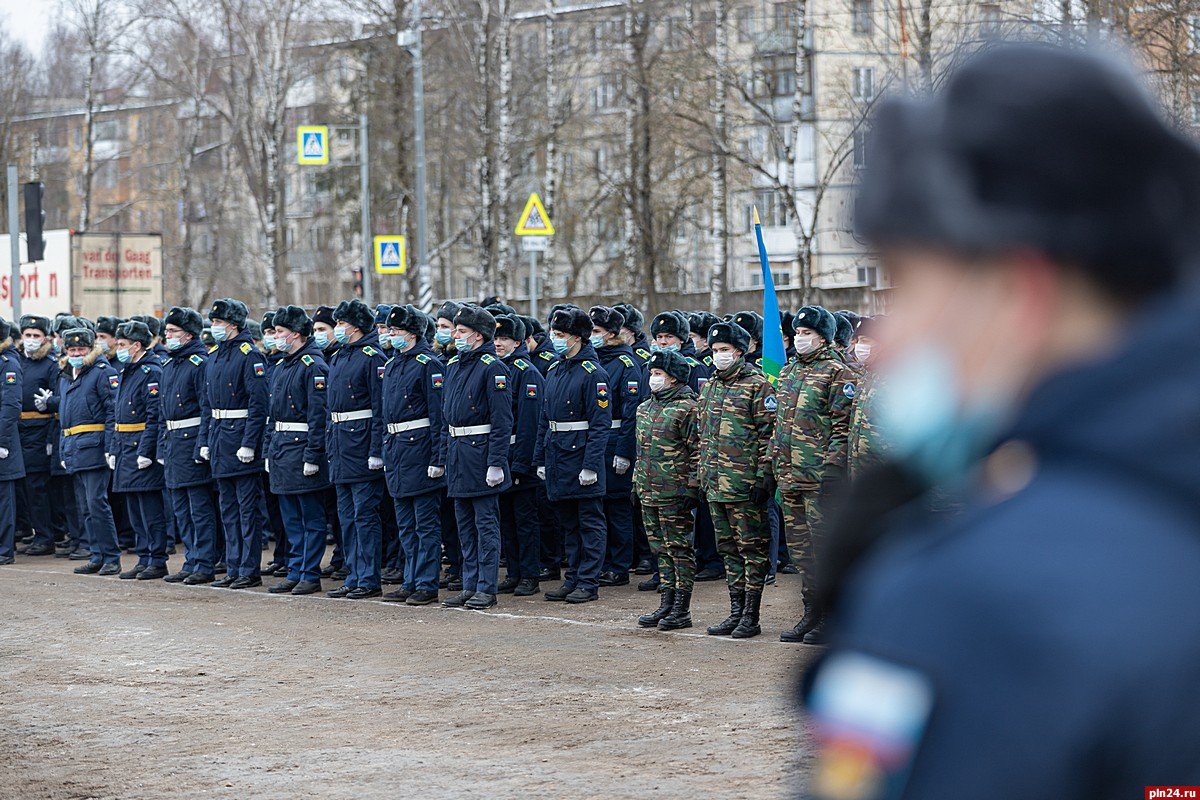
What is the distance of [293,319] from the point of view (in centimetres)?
1393

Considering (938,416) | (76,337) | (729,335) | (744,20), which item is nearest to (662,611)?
(729,335)

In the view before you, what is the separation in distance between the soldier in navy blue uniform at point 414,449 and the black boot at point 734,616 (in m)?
2.87

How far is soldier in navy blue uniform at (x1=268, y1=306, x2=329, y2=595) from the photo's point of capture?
44.8 ft

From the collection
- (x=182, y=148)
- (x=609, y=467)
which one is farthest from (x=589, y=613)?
(x=182, y=148)

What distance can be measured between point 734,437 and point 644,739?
3.17 meters

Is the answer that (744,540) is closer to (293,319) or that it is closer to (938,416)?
(293,319)

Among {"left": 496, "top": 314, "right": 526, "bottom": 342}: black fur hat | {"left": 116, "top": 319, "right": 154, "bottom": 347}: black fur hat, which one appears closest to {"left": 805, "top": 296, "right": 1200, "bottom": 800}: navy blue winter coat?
{"left": 496, "top": 314, "right": 526, "bottom": 342}: black fur hat

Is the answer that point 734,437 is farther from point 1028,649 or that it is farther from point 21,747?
point 1028,649

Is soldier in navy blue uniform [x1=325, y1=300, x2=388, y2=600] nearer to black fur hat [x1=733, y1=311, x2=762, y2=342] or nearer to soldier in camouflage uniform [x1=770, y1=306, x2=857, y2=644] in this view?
black fur hat [x1=733, y1=311, x2=762, y2=342]

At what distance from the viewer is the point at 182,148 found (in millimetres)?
50469

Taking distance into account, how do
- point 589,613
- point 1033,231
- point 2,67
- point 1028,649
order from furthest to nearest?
1. point 2,67
2. point 589,613
3. point 1033,231
4. point 1028,649

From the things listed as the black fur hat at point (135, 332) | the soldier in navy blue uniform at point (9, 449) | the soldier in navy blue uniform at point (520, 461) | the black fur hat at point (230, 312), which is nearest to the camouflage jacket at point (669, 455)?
the soldier in navy blue uniform at point (520, 461)

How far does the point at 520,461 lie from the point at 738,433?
11.8ft

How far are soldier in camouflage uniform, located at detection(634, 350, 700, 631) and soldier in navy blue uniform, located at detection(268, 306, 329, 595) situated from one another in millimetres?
3572
